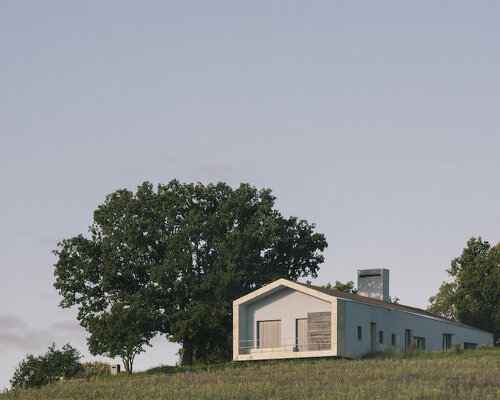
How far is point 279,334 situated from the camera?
6159 cm

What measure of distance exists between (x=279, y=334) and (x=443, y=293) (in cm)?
2990

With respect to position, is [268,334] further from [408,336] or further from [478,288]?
[478,288]

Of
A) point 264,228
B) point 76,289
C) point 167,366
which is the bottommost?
point 167,366

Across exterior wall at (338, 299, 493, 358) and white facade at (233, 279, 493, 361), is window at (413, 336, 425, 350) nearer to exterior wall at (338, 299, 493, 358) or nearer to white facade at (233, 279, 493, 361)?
exterior wall at (338, 299, 493, 358)

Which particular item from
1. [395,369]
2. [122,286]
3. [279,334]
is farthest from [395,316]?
[122,286]

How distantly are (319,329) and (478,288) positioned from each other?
27472mm

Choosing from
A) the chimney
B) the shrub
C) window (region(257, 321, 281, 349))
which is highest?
the chimney

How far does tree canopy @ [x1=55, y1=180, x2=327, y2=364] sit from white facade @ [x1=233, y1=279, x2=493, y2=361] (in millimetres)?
5223

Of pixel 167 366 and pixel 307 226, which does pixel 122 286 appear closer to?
pixel 167 366

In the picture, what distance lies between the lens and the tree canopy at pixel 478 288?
81812mm

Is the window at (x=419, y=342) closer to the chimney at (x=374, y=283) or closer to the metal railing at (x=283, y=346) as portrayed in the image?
the chimney at (x=374, y=283)

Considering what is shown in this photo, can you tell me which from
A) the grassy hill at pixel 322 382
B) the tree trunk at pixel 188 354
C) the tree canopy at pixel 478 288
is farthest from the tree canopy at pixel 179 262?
the tree canopy at pixel 478 288

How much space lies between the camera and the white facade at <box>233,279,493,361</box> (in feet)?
192

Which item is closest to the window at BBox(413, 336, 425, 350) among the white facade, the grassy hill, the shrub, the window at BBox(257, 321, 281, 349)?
the white facade
